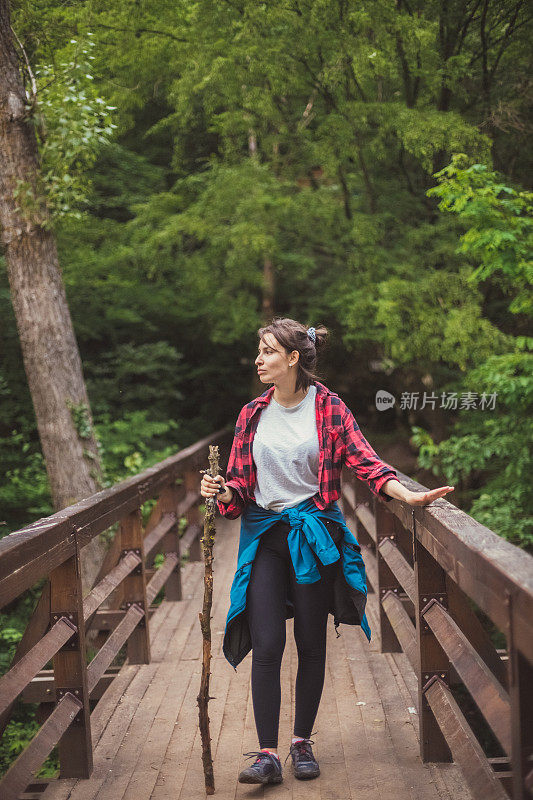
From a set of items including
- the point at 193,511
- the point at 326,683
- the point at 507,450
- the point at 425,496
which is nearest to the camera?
the point at 425,496

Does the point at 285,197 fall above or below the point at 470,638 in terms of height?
above

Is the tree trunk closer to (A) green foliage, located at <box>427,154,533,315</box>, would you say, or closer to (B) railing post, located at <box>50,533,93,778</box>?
(A) green foliage, located at <box>427,154,533,315</box>

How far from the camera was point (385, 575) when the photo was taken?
430 centimetres

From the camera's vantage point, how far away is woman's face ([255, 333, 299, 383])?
9.44ft

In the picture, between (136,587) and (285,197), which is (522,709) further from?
(285,197)

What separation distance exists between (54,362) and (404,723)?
5.09 m

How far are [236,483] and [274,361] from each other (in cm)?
47

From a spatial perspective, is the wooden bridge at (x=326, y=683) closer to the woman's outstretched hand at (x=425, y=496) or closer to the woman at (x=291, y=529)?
the woman's outstretched hand at (x=425, y=496)

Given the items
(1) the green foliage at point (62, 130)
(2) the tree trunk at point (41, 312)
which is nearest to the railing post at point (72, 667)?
(2) the tree trunk at point (41, 312)

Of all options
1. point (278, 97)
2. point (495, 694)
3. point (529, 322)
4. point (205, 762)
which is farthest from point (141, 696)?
point (278, 97)

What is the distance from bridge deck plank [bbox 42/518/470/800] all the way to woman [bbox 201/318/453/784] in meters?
0.20

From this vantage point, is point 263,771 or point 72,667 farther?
point 72,667

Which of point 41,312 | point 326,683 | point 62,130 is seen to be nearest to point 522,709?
point 326,683

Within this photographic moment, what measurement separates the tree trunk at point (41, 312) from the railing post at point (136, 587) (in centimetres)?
309
